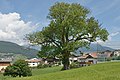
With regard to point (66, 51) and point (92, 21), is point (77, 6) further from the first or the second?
point (66, 51)

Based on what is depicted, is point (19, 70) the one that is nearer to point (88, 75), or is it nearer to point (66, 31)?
point (66, 31)

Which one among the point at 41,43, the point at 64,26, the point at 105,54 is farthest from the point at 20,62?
the point at 105,54

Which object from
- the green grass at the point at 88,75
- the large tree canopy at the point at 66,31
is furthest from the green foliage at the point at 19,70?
the green grass at the point at 88,75

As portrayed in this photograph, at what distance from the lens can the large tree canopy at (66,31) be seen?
58500 mm

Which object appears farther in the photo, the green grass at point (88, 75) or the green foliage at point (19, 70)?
the green foliage at point (19, 70)

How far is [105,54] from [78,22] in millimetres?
73896

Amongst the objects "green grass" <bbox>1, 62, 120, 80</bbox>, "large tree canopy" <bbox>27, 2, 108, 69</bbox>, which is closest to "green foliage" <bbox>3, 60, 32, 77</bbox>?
"large tree canopy" <bbox>27, 2, 108, 69</bbox>

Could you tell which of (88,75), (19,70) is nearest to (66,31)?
(19,70)

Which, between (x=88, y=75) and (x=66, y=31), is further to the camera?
(x=66, y=31)

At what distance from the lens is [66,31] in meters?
59.4

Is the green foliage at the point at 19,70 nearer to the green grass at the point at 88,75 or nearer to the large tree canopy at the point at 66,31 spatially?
the large tree canopy at the point at 66,31

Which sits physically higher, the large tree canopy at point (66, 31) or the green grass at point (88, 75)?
the large tree canopy at point (66, 31)

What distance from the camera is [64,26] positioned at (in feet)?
191

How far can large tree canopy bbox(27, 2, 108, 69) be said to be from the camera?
58.5 meters
